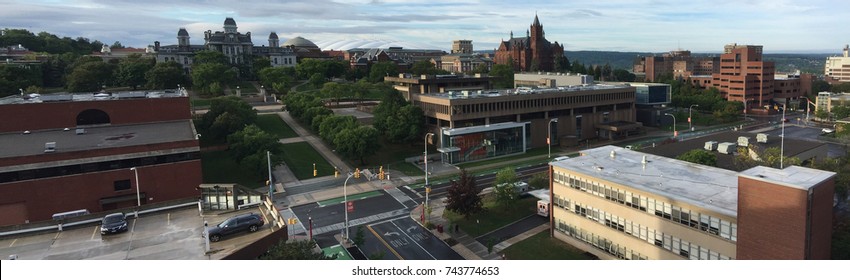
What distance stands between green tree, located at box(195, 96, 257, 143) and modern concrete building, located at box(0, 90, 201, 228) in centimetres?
1173

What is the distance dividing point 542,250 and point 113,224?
26.2 metres

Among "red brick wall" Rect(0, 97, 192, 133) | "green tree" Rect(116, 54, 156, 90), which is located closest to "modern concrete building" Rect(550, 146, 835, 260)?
"red brick wall" Rect(0, 97, 192, 133)

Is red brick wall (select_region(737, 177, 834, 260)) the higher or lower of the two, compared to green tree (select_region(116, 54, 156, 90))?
lower

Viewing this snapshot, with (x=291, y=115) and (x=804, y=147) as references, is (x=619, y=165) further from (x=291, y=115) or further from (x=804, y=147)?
(x=291, y=115)

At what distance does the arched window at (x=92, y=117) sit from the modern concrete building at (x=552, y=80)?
3169 inches

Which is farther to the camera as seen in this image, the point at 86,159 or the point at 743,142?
the point at 743,142

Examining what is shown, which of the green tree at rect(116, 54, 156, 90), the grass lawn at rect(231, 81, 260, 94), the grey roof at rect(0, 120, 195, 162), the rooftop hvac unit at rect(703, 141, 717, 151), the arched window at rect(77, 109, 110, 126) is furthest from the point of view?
the grass lawn at rect(231, 81, 260, 94)

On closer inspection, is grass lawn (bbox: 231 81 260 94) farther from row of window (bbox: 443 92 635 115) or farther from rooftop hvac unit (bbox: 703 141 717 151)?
rooftop hvac unit (bbox: 703 141 717 151)

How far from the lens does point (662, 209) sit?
2997 centimetres

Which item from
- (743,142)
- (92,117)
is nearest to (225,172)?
(92,117)

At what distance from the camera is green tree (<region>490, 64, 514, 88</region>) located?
465 ft

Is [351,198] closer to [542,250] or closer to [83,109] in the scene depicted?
[542,250]

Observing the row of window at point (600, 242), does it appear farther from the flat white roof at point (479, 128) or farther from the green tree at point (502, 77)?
the green tree at point (502, 77)

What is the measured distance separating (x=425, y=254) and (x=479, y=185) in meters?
19.7
